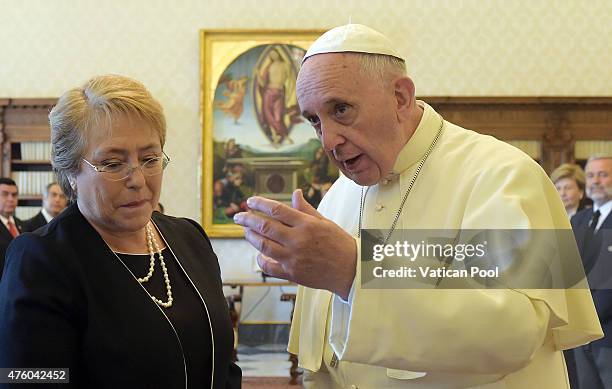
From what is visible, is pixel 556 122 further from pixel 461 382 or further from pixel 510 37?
pixel 461 382

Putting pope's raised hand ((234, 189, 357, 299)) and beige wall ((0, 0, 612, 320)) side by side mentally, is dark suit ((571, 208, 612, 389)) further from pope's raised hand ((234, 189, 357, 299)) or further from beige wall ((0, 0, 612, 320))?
beige wall ((0, 0, 612, 320))

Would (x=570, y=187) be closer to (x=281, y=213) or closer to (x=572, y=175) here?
(x=572, y=175)

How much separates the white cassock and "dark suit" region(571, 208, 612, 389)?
9.05 feet

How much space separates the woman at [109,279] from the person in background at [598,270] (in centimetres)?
314

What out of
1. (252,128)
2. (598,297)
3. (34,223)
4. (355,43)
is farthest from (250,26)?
(355,43)

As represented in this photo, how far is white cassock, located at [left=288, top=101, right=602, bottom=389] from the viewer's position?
1.52 meters

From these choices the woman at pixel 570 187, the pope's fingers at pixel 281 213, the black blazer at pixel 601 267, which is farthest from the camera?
the woman at pixel 570 187

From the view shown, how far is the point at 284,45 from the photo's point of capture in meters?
10.4

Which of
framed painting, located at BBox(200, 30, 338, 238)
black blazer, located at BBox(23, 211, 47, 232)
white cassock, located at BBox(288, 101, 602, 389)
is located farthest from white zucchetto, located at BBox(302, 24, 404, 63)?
framed painting, located at BBox(200, 30, 338, 238)

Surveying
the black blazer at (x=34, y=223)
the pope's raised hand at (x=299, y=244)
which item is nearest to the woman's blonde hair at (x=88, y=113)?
the pope's raised hand at (x=299, y=244)

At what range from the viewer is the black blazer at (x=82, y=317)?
5.94 ft

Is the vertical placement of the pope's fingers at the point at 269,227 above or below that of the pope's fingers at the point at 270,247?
above

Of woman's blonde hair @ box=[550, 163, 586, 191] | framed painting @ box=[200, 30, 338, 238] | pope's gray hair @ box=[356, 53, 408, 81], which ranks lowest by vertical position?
pope's gray hair @ box=[356, 53, 408, 81]

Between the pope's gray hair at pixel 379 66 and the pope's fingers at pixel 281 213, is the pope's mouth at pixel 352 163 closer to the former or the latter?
the pope's gray hair at pixel 379 66
